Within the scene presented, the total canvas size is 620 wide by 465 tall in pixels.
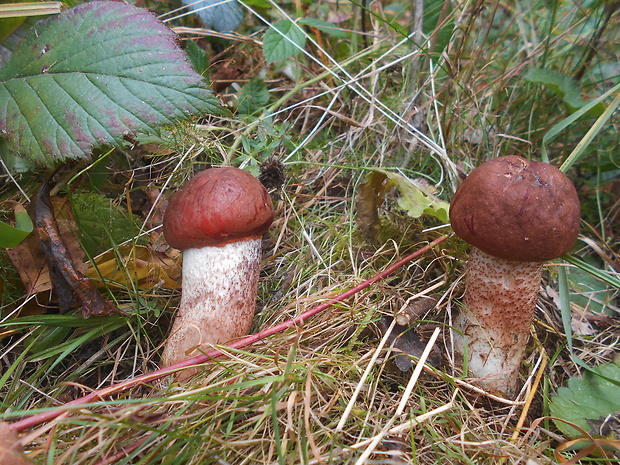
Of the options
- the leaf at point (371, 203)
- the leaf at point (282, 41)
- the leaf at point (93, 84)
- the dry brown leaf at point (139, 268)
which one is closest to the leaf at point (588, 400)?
the leaf at point (371, 203)

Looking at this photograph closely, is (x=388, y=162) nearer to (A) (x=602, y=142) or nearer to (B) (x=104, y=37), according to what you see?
(A) (x=602, y=142)

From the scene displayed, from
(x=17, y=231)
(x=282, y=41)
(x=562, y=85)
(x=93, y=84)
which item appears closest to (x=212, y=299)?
(x=17, y=231)

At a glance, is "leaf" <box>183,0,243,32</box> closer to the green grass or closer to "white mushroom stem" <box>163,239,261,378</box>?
the green grass

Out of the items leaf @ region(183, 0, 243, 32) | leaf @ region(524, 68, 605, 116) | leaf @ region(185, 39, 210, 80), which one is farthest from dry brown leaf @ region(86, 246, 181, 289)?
leaf @ region(524, 68, 605, 116)

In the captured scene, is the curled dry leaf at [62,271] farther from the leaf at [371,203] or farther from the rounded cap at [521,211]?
the rounded cap at [521,211]

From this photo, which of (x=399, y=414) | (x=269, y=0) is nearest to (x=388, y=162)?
(x=269, y=0)

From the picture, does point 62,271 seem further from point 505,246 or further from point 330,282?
point 505,246

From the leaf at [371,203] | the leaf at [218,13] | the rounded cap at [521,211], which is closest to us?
the rounded cap at [521,211]
